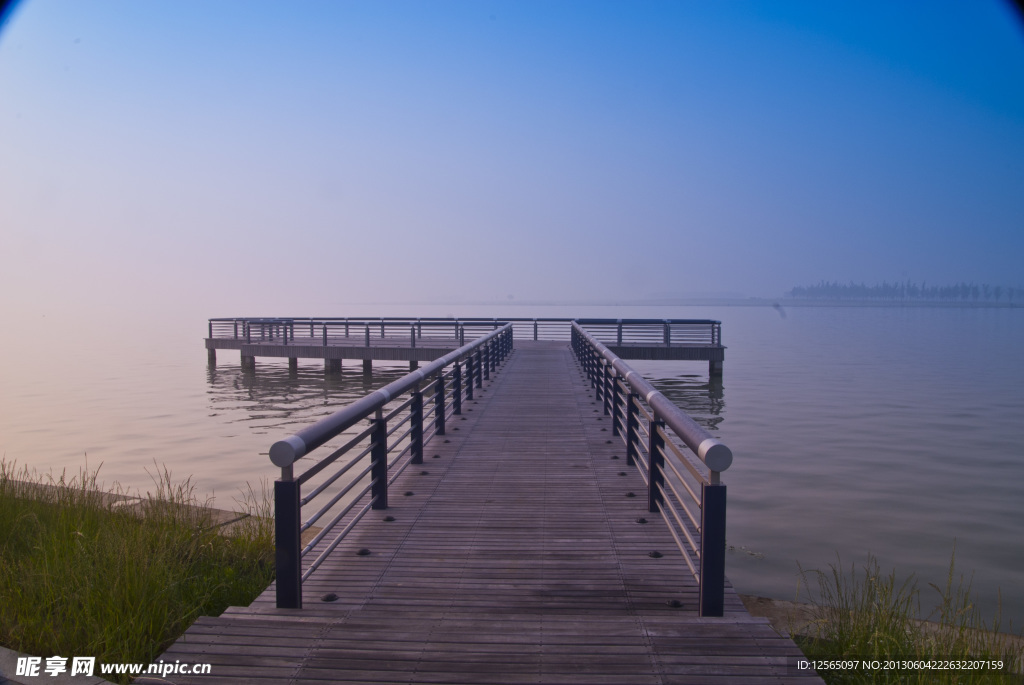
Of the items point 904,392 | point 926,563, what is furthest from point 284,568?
point 904,392

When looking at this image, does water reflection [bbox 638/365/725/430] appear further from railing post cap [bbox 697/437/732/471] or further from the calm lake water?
railing post cap [bbox 697/437/732/471]

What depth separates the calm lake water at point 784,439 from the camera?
8.44 metres

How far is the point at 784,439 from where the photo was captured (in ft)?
50.0

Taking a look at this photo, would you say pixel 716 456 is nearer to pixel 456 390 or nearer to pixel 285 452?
pixel 285 452

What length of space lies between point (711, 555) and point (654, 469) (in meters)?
2.01

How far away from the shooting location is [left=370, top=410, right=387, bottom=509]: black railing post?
5.32 metres

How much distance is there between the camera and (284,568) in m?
3.60

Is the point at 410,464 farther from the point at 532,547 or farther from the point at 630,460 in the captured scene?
the point at 532,547

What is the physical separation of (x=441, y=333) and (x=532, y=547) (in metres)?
26.8

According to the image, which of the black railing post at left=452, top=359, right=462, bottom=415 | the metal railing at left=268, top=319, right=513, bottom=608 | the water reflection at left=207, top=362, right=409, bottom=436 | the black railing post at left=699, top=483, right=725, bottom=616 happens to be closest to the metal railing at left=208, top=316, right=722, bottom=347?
the water reflection at left=207, top=362, right=409, bottom=436

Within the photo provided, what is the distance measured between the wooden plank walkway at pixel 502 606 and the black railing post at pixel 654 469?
23cm

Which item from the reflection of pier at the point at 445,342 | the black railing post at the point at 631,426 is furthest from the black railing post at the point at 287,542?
the reflection of pier at the point at 445,342

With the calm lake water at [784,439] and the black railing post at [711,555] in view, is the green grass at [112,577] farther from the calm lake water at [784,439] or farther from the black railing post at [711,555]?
the black railing post at [711,555]

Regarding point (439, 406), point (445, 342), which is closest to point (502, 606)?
point (439, 406)
